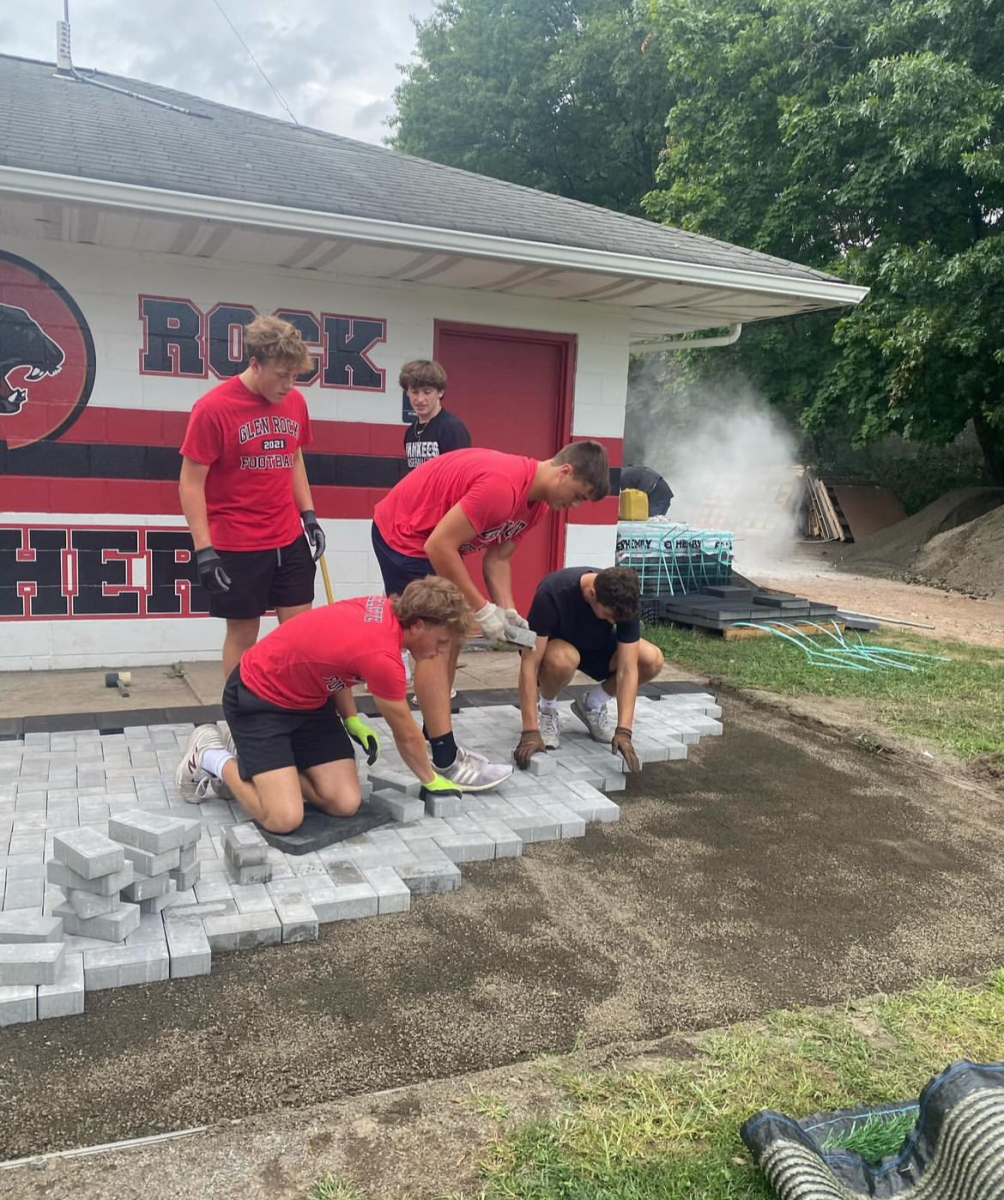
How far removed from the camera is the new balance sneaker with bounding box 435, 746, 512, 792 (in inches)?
160

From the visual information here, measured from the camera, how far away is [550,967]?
9.28ft

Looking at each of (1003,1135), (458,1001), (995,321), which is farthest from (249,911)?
(995,321)

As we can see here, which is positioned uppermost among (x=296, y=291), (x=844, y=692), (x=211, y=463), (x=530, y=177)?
(x=530, y=177)

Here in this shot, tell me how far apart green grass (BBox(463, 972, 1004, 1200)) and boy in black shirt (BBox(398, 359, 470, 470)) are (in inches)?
135

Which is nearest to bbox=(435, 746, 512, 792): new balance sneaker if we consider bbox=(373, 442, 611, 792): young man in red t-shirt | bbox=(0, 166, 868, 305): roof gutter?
bbox=(373, 442, 611, 792): young man in red t-shirt

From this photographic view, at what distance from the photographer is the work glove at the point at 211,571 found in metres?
4.16

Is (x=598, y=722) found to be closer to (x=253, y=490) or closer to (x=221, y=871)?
(x=253, y=490)

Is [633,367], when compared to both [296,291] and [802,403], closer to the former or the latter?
[802,403]

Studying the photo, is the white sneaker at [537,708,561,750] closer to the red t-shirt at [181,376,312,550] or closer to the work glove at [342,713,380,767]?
the work glove at [342,713,380,767]

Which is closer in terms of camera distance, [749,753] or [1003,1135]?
[1003,1135]

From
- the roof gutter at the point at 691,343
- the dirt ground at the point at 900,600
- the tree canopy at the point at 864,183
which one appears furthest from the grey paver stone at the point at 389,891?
the tree canopy at the point at 864,183

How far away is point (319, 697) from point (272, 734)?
0.22 meters

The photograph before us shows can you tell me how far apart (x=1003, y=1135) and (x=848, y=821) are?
248 centimetres

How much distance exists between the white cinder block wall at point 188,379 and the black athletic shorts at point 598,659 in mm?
2351
